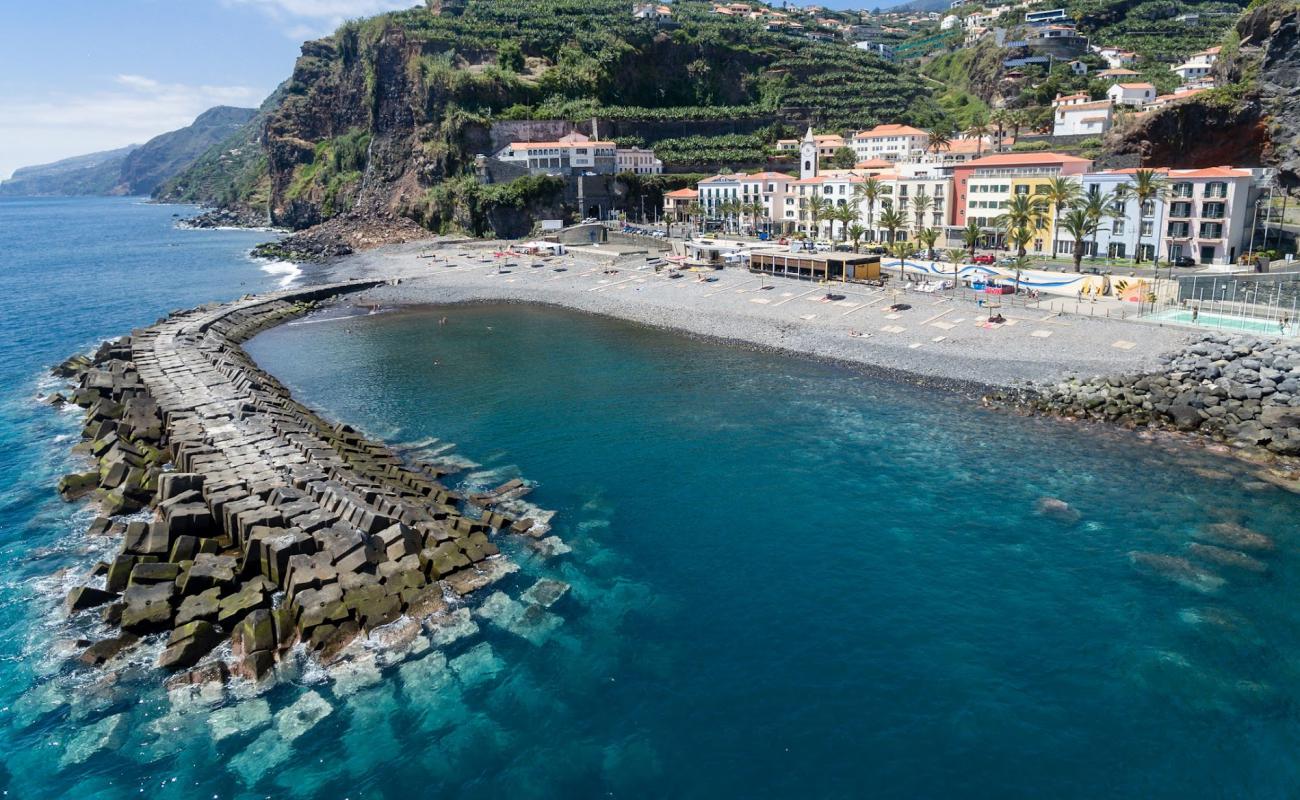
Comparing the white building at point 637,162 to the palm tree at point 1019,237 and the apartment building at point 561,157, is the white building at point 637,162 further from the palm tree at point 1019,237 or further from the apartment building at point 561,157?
the palm tree at point 1019,237

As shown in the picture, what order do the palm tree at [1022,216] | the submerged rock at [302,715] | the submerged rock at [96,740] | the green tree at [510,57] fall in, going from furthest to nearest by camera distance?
the green tree at [510,57] → the palm tree at [1022,216] → the submerged rock at [302,715] → the submerged rock at [96,740]

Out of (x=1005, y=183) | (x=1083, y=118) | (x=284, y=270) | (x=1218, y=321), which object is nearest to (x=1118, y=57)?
(x=1083, y=118)

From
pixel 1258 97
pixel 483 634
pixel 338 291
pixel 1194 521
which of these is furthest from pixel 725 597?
pixel 1258 97

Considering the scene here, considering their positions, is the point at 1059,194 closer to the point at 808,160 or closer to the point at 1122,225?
the point at 1122,225

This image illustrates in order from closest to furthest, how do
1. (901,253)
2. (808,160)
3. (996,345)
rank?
1. (996,345)
2. (901,253)
3. (808,160)

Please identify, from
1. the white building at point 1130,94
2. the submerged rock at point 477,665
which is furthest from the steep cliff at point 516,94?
the submerged rock at point 477,665

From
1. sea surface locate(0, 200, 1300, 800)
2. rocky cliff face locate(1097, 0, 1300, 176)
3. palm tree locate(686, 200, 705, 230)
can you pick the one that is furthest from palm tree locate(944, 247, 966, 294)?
palm tree locate(686, 200, 705, 230)
